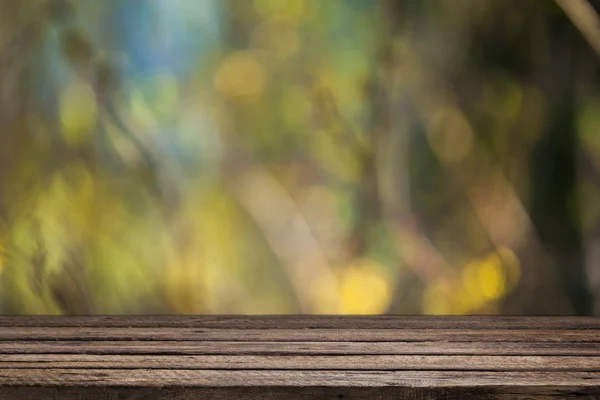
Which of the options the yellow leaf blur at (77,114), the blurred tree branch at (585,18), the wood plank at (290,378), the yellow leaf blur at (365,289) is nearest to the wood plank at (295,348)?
the wood plank at (290,378)

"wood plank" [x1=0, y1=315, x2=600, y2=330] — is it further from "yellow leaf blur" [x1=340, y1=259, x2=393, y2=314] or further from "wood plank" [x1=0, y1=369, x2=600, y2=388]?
"wood plank" [x1=0, y1=369, x2=600, y2=388]

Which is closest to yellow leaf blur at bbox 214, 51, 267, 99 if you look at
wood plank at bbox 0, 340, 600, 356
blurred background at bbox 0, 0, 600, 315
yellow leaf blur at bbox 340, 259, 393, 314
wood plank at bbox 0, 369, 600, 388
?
blurred background at bbox 0, 0, 600, 315

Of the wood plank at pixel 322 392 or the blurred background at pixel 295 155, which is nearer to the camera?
the wood plank at pixel 322 392

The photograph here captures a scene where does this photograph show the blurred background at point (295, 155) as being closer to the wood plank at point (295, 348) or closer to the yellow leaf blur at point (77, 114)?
the yellow leaf blur at point (77, 114)

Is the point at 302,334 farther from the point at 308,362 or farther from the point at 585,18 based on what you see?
the point at 585,18

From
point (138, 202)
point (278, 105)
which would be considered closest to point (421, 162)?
point (278, 105)

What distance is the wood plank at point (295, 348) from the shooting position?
3.40 feet

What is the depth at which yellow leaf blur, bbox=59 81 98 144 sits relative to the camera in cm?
148

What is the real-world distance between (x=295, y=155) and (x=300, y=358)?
0.58 metres

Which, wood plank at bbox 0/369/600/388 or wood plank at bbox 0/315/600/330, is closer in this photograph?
wood plank at bbox 0/369/600/388

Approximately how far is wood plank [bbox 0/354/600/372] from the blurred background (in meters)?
0.48

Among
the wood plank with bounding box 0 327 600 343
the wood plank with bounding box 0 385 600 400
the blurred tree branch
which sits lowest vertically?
the wood plank with bounding box 0 385 600 400

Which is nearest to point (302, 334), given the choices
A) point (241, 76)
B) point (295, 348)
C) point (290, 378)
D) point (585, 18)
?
point (295, 348)

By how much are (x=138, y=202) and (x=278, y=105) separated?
339 mm
